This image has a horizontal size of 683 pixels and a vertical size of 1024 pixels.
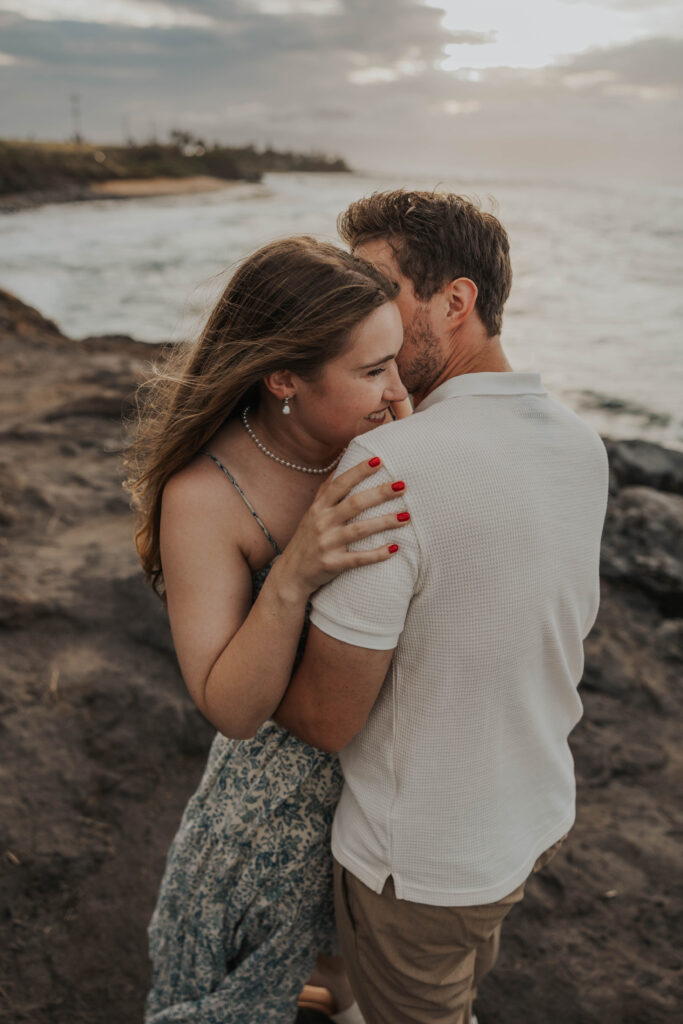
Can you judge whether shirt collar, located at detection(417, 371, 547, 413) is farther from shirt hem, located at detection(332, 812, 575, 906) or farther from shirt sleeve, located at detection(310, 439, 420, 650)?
shirt hem, located at detection(332, 812, 575, 906)

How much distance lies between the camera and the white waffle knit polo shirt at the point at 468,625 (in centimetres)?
113

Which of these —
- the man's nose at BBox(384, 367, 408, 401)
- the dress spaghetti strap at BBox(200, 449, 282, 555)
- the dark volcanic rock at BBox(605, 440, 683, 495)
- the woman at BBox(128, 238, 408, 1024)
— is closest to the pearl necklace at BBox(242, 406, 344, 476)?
the woman at BBox(128, 238, 408, 1024)

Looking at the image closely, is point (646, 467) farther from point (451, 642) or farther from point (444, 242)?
point (451, 642)

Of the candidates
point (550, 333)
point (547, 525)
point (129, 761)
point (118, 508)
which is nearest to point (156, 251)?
point (550, 333)

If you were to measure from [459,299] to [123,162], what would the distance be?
6900 cm

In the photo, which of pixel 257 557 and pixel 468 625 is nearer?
pixel 468 625

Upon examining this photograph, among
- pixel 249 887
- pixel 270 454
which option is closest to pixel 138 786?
pixel 249 887

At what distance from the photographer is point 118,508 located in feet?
14.5

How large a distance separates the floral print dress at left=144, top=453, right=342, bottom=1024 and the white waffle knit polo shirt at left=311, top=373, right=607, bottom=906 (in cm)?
18

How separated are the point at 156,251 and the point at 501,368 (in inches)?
917

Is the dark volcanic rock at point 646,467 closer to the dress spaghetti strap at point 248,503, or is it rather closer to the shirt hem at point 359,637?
the dress spaghetti strap at point 248,503

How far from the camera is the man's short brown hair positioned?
1511 millimetres

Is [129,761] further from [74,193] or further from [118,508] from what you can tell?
[74,193]

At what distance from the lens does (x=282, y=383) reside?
4.85ft
